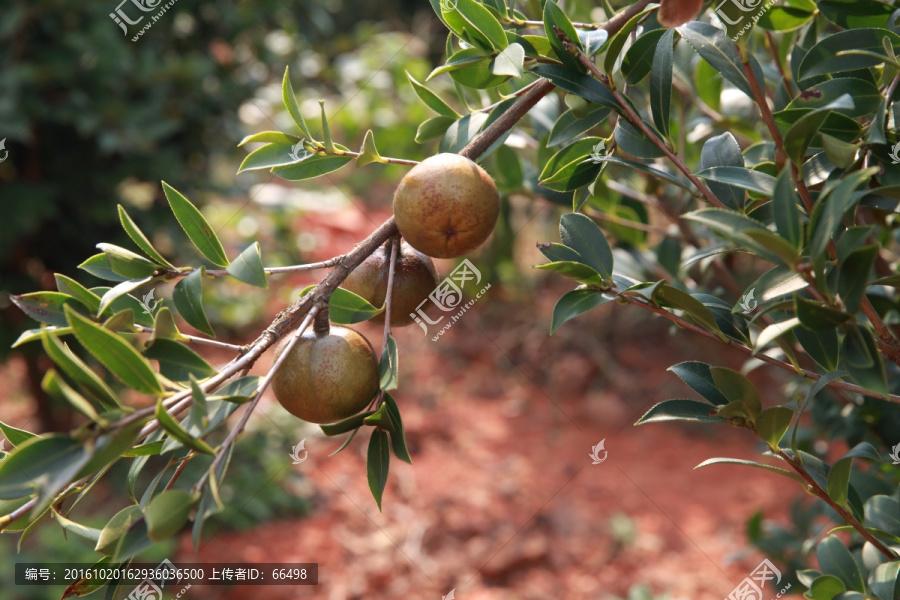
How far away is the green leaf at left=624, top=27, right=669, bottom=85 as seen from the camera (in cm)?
94

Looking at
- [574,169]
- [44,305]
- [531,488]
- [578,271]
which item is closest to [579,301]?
[578,271]

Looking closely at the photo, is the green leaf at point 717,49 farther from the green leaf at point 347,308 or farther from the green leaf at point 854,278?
the green leaf at point 347,308

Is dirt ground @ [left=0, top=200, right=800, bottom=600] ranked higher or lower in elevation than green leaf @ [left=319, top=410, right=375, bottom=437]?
lower

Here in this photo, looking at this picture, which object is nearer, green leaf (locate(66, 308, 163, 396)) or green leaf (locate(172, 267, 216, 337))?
green leaf (locate(66, 308, 163, 396))

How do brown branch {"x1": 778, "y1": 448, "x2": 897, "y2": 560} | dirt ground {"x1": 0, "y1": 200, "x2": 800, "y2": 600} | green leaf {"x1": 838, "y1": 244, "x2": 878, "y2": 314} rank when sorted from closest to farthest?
green leaf {"x1": 838, "y1": 244, "x2": 878, "y2": 314} → brown branch {"x1": 778, "y1": 448, "x2": 897, "y2": 560} → dirt ground {"x1": 0, "y1": 200, "x2": 800, "y2": 600}

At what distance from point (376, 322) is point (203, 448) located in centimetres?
35

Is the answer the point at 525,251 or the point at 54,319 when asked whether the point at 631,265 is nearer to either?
the point at 54,319

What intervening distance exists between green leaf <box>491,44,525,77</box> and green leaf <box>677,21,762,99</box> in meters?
0.22

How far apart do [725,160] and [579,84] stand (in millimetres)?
217

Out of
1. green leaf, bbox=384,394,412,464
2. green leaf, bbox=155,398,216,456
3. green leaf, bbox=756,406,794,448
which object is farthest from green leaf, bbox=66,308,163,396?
green leaf, bbox=756,406,794,448

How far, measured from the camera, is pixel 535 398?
4188 mm

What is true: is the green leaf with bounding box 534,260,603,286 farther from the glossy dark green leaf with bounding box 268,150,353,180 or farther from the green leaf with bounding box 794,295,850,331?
the glossy dark green leaf with bounding box 268,150,353,180

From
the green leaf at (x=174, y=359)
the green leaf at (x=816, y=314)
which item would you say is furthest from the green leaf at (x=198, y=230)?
the green leaf at (x=816, y=314)

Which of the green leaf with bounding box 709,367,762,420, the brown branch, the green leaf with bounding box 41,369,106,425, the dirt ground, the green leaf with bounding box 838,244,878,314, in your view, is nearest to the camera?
the green leaf with bounding box 41,369,106,425
